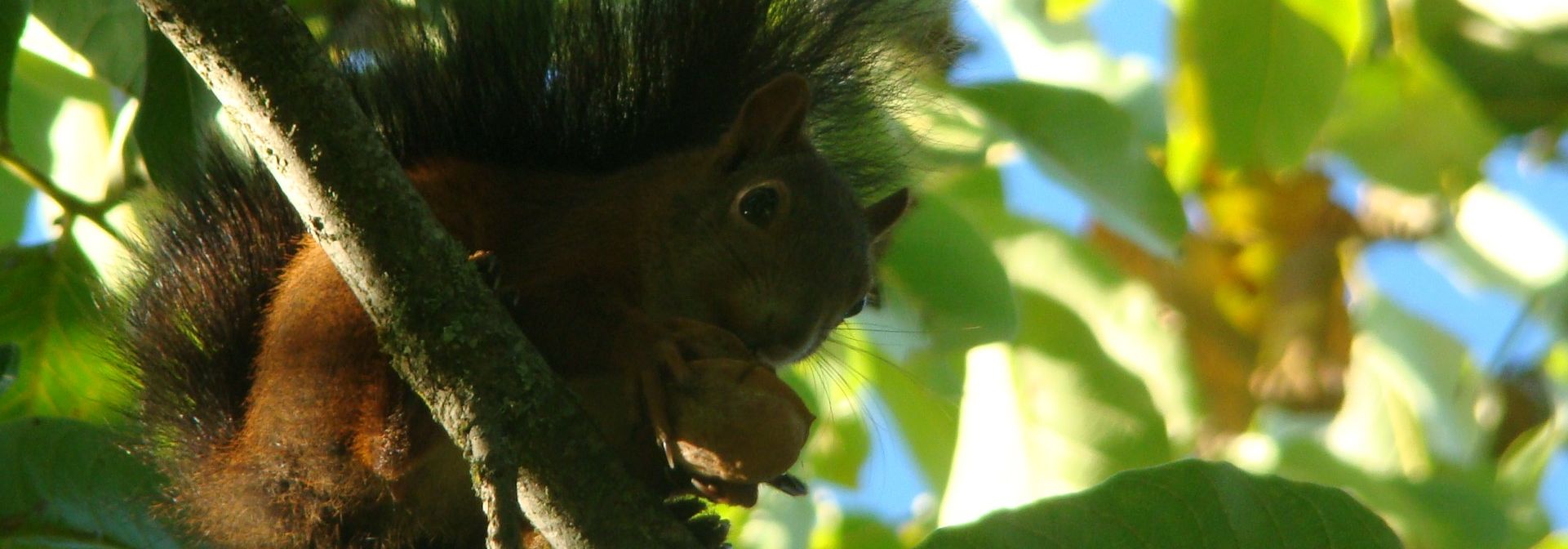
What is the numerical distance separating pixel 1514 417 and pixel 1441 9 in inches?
82.5

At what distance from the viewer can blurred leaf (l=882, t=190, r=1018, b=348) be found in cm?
280

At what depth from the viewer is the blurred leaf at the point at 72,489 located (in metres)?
2.08

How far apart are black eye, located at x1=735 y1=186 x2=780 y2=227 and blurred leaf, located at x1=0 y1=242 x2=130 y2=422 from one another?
1131 mm

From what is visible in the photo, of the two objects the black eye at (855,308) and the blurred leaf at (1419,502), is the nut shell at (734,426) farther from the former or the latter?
the blurred leaf at (1419,502)

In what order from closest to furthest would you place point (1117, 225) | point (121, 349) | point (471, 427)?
point (471, 427) → point (121, 349) → point (1117, 225)

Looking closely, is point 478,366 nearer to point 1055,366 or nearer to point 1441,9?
point 1055,366

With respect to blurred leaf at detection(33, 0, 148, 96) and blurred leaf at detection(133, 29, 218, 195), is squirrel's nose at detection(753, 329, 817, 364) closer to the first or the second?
blurred leaf at detection(133, 29, 218, 195)

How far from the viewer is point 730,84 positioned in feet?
8.32

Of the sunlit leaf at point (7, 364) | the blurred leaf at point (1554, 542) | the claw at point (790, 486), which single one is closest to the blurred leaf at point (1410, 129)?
the blurred leaf at point (1554, 542)

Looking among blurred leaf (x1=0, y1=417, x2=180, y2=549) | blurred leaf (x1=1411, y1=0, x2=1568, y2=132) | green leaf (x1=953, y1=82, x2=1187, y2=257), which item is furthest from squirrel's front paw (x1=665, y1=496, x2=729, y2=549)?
blurred leaf (x1=1411, y1=0, x2=1568, y2=132)

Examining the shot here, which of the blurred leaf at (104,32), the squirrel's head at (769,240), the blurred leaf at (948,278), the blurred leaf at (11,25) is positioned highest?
the blurred leaf at (11,25)

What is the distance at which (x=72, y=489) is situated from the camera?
212 centimetres

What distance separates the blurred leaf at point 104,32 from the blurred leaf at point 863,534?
198 centimetres

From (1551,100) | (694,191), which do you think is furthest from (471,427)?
(1551,100)
